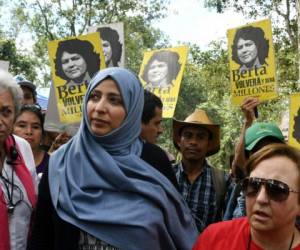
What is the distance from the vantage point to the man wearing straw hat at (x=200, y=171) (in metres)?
3.51

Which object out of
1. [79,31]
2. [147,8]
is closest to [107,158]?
[79,31]

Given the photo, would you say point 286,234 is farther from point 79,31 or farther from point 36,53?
point 36,53

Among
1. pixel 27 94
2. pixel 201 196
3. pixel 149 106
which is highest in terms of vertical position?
pixel 27 94

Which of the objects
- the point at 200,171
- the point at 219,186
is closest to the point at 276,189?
the point at 219,186

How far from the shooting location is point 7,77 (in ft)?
8.37

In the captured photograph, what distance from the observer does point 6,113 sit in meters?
2.55

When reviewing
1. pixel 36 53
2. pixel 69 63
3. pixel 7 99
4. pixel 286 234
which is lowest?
pixel 286 234

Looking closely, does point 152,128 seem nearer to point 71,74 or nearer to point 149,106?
point 149,106

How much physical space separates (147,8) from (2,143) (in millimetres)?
17889

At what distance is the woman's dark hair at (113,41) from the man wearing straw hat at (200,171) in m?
1.53

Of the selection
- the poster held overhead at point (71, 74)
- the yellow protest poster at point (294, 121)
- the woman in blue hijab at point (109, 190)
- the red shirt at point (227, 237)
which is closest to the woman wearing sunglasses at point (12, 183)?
the woman in blue hijab at point (109, 190)

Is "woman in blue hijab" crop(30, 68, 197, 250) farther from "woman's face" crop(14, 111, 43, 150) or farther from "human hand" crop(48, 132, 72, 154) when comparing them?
"human hand" crop(48, 132, 72, 154)

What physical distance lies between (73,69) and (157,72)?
139 centimetres

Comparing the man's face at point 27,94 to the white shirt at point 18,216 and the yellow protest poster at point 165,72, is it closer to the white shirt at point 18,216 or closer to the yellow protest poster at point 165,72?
the yellow protest poster at point 165,72
